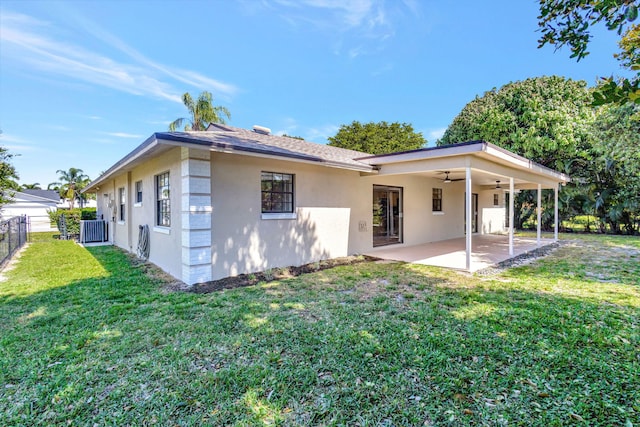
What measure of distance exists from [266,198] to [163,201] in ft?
9.28

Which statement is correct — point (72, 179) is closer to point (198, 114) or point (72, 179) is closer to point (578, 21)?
point (198, 114)

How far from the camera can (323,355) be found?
10.5ft

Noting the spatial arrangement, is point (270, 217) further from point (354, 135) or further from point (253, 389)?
point (354, 135)

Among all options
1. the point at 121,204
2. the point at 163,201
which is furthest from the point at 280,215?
the point at 121,204

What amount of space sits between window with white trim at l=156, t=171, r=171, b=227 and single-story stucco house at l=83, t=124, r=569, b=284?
3cm

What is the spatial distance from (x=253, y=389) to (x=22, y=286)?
6534mm

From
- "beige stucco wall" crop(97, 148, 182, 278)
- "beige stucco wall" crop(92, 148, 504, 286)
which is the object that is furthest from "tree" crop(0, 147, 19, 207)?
"beige stucco wall" crop(92, 148, 504, 286)

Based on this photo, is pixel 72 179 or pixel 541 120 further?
pixel 72 179

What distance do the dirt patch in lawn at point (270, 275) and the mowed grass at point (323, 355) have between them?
1.52ft

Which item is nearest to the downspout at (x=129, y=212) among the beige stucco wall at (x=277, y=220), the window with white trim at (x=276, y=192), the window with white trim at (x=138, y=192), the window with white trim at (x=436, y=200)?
the window with white trim at (x=138, y=192)

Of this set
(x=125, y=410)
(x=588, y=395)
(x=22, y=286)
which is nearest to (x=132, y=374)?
(x=125, y=410)

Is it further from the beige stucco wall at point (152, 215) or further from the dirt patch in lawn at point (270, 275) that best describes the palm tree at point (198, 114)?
the dirt patch in lawn at point (270, 275)

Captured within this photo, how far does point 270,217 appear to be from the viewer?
286 inches

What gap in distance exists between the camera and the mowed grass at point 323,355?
236cm
